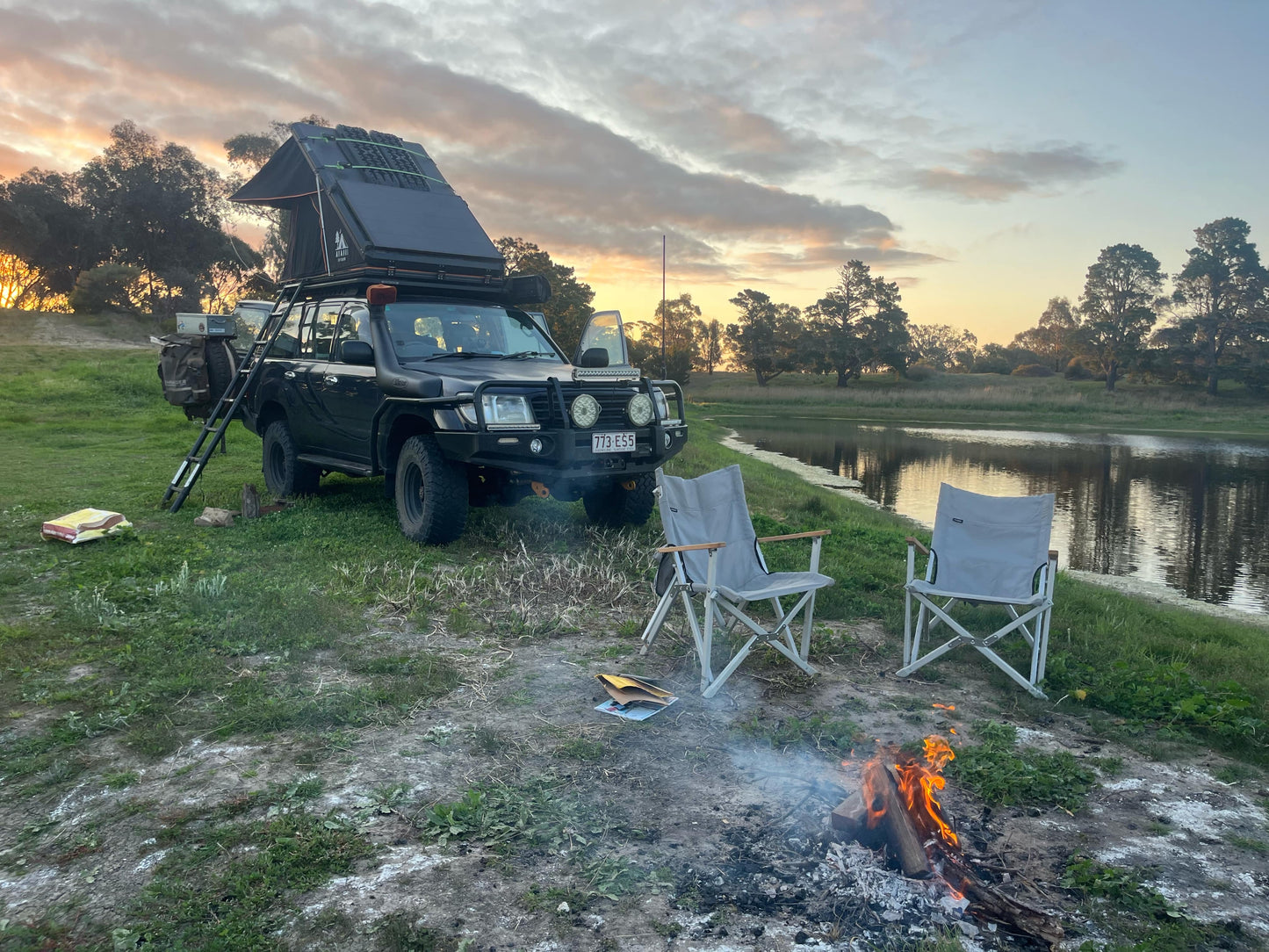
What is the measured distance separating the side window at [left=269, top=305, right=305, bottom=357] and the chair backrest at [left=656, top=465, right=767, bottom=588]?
5.55m

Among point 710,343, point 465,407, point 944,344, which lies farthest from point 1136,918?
point 944,344

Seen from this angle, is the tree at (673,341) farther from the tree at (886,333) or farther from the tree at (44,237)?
the tree at (44,237)

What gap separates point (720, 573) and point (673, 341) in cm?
6193

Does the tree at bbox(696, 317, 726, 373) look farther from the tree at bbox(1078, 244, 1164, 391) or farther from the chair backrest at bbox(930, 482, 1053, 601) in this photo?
the chair backrest at bbox(930, 482, 1053, 601)

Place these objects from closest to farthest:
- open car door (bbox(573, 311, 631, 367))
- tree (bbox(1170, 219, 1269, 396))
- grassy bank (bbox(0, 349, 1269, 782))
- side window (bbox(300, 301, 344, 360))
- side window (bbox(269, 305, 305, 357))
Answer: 1. grassy bank (bbox(0, 349, 1269, 782))
2. open car door (bbox(573, 311, 631, 367))
3. side window (bbox(300, 301, 344, 360))
4. side window (bbox(269, 305, 305, 357))
5. tree (bbox(1170, 219, 1269, 396))

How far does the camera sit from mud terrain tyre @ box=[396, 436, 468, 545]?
725 cm

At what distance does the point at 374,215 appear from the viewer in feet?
28.1

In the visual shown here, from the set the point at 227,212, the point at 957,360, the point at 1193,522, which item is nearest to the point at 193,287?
the point at 227,212

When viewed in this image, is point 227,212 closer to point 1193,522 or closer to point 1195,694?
point 1193,522

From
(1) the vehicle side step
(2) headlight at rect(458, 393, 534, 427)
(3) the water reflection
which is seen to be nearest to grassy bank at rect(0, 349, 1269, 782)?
(1) the vehicle side step

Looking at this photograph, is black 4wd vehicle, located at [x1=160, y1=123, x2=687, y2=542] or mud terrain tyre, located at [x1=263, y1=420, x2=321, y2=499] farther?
mud terrain tyre, located at [x1=263, y1=420, x2=321, y2=499]

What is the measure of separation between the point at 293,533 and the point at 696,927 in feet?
20.7

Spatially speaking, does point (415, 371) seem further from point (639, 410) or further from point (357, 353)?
point (639, 410)

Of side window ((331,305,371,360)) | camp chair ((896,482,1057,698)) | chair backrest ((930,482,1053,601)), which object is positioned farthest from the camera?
side window ((331,305,371,360))
